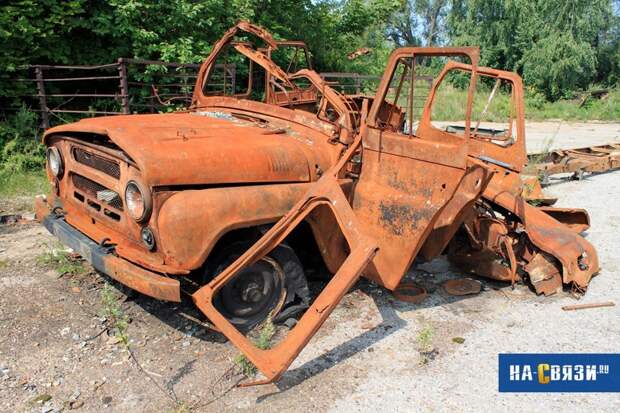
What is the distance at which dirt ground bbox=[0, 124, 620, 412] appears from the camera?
3041mm

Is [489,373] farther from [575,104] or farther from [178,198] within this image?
[575,104]

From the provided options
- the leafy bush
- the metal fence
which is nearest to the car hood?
the leafy bush

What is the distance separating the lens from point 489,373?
338 centimetres

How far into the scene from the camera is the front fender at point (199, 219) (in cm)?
313

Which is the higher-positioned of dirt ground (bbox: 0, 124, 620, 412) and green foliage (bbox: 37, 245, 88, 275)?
green foliage (bbox: 37, 245, 88, 275)

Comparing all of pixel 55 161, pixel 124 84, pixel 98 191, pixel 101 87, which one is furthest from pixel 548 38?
pixel 98 191

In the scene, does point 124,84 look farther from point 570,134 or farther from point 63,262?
point 570,134

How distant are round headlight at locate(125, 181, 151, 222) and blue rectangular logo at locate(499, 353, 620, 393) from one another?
2512 mm

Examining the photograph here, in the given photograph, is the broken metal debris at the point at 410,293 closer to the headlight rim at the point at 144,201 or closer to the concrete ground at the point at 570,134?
the headlight rim at the point at 144,201

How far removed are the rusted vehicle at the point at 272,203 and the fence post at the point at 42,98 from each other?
4.99 metres

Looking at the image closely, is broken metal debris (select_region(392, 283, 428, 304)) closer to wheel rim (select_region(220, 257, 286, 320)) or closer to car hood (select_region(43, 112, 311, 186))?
wheel rim (select_region(220, 257, 286, 320))

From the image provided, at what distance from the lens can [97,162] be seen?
12.5ft

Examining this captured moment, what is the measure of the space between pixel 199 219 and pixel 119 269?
2.14 ft

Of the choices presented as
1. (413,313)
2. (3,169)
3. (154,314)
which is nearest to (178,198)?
(154,314)
